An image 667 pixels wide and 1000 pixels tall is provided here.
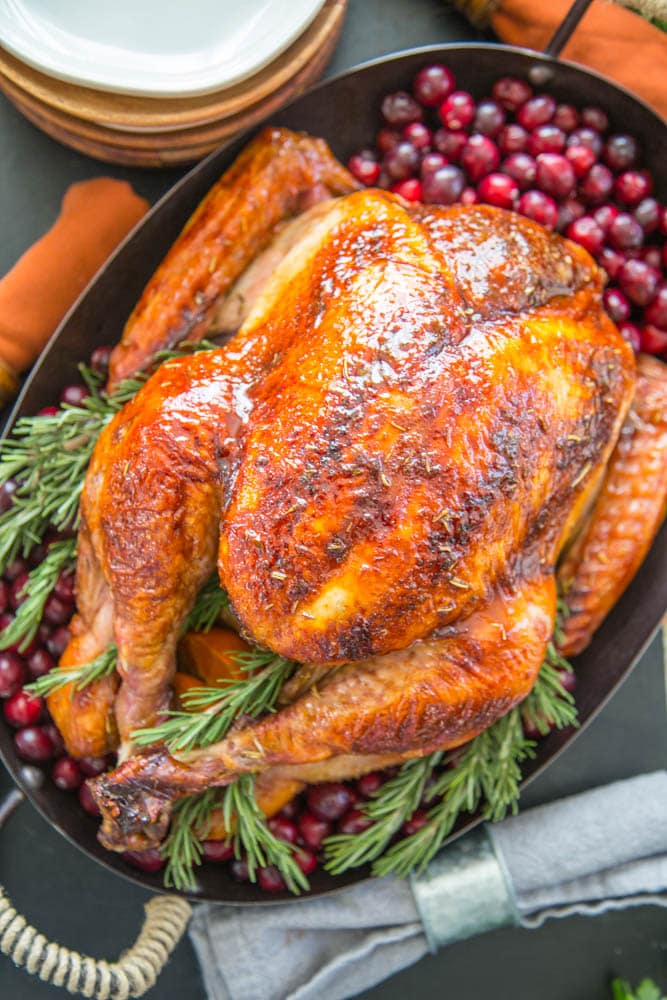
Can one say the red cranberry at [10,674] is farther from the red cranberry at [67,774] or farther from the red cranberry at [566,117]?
the red cranberry at [566,117]

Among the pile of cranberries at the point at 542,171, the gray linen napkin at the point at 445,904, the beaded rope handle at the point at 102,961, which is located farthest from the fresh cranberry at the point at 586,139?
the beaded rope handle at the point at 102,961

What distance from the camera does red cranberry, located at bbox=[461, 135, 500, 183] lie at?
2232mm

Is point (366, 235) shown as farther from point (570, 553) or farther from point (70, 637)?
point (70, 637)

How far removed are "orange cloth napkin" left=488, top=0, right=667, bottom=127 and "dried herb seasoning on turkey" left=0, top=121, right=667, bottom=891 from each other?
62 cm

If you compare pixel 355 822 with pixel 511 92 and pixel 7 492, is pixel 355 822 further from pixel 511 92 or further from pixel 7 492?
pixel 511 92

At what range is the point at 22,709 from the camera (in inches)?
85.5

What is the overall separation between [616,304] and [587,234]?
19 cm

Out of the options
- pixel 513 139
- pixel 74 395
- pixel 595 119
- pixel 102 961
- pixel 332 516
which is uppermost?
pixel 595 119

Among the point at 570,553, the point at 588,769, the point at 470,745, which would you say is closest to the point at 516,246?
the point at 570,553

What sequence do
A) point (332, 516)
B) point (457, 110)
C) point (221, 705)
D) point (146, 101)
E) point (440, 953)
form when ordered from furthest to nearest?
point (440, 953), point (457, 110), point (146, 101), point (221, 705), point (332, 516)

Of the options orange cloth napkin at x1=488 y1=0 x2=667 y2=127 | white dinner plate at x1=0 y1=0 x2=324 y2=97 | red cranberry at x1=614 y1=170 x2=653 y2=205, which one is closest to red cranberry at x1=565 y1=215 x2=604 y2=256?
red cranberry at x1=614 y1=170 x2=653 y2=205

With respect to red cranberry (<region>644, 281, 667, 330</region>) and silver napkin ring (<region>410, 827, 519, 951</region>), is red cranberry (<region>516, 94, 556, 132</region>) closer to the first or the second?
red cranberry (<region>644, 281, 667, 330</region>)

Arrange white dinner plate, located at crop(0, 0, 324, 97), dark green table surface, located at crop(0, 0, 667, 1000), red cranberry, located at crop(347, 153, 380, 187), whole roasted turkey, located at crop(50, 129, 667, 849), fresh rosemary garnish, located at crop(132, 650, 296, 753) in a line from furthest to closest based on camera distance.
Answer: dark green table surface, located at crop(0, 0, 667, 1000)
red cranberry, located at crop(347, 153, 380, 187)
white dinner plate, located at crop(0, 0, 324, 97)
fresh rosemary garnish, located at crop(132, 650, 296, 753)
whole roasted turkey, located at crop(50, 129, 667, 849)

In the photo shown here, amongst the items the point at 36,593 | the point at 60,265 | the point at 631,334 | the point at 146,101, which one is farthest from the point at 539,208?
the point at 36,593
